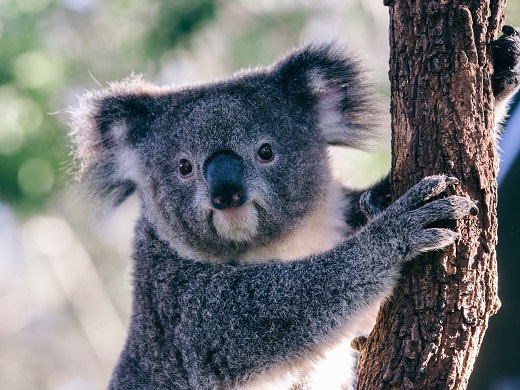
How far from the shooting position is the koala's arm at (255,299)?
2.74 m

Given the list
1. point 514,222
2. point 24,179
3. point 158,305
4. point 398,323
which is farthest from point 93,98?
point 24,179

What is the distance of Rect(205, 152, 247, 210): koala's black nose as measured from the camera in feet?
10.2

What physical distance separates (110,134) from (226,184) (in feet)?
3.65

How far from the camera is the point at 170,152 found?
3.56 meters

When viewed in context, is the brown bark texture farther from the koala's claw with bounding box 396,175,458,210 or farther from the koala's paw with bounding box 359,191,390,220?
the koala's paw with bounding box 359,191,390,220

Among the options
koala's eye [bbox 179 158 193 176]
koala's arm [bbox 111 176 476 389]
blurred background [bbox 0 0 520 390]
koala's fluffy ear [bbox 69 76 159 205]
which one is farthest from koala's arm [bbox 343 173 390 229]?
blurred background [bbox 0 0 520 390]

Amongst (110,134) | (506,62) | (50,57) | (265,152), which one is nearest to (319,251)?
(265,152)

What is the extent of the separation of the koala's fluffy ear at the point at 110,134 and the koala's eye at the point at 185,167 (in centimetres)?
43

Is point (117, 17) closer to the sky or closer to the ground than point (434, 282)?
closer to the sky

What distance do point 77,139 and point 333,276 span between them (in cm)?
183

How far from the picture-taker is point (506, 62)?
2.84m

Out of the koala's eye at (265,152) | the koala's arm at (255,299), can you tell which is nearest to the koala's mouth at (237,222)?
the koala's arm at (255,299)

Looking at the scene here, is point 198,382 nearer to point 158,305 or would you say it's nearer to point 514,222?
point 158,305

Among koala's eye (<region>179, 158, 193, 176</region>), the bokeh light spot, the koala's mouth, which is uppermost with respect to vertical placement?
the bokeh light spot
